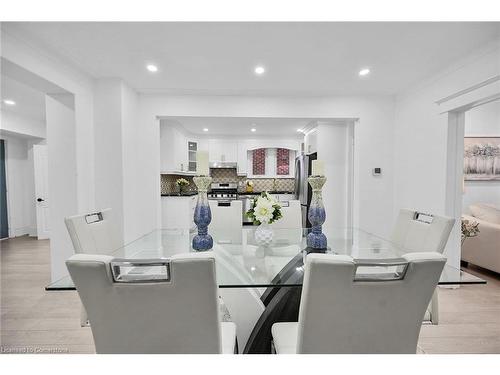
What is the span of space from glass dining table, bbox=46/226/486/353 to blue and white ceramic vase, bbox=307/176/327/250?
0.05 meters

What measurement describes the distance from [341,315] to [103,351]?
87 cm

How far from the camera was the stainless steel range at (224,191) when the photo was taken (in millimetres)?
6195

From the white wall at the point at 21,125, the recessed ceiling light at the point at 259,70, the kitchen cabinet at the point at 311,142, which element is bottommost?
the kitchen cabinet at the point at 311,142

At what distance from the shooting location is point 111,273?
2.82 feet

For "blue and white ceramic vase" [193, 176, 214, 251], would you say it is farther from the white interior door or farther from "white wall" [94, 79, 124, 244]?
the white interior door

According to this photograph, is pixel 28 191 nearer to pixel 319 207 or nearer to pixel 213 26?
pixel 213 26

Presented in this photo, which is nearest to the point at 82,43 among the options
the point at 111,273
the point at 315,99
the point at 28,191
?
the point at 111,273

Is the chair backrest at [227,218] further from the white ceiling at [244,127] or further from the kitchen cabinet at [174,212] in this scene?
the white ceiling at [244,127]

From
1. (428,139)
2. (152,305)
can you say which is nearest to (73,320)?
(152,305)

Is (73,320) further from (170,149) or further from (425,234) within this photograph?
(170,149)

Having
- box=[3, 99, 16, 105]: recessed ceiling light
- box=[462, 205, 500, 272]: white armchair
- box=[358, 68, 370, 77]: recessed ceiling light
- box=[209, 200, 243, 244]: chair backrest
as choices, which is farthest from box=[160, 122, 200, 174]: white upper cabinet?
box=[462, 205, 500, 272]: white armchair

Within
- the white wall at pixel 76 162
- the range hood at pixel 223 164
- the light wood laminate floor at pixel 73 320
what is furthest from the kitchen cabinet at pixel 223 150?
the light wood laminate floor at pixel 73 320

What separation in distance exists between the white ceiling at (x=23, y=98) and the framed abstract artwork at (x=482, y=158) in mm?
6445

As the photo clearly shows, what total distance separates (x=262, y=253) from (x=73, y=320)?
1821 mm
